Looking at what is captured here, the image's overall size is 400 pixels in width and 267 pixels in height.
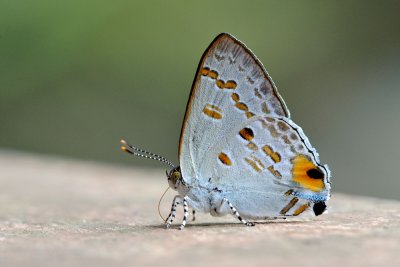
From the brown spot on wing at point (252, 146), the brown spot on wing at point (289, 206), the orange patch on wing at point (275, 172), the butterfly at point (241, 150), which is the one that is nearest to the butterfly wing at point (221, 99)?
the butterfly at point (241, 150)

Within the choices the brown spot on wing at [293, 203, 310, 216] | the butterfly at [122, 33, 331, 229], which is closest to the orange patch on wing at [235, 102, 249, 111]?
the butterfly at [122, 33, 331, 229]

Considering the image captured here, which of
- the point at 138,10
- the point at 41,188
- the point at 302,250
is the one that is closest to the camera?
the point at 302,250

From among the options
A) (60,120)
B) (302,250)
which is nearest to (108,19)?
(60,120)

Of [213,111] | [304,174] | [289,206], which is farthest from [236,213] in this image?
[213,111]

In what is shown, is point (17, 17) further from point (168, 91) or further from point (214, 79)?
point (214, 79)

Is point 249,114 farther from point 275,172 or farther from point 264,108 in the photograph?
point 275,172

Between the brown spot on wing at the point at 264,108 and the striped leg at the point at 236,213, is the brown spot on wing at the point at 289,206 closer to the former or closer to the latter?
the striped leg at the point at 236,213
